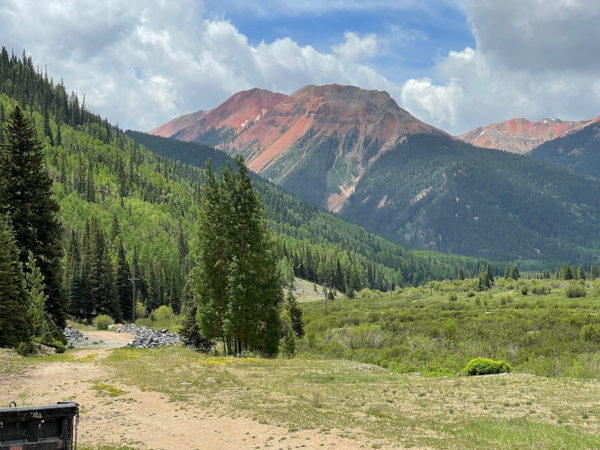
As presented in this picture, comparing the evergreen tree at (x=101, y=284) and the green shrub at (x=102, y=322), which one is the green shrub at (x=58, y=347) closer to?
the green shrub at (x=102, y=322)

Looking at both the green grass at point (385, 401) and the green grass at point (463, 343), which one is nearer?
the green grass at point (385, 401)

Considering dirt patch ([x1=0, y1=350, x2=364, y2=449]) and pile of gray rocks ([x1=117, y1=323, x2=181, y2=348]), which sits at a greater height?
dirt patch ([x1=0, y1=350, x2=364, y2=449])

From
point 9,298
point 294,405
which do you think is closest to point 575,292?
point 294,405

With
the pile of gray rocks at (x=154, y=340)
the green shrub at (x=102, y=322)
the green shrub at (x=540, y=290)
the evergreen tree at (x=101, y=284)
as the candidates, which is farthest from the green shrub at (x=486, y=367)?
the green shrub at (x=540, y=290)

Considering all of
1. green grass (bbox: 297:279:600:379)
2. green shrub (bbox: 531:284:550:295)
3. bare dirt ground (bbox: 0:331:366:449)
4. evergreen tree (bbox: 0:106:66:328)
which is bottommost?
green grass (bbox: 297:279:600:379)

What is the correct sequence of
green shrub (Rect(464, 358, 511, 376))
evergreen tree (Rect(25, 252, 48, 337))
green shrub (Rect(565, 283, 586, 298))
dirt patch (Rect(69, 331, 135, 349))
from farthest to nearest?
green shrub (Rect(565, 283, 586, 298)), dirt patch (Rect(69, 331, 135, 349)), evergreen tree (Rect(25, 252, 48, 337)), green shrub (Rect(464, 358, 511, 376))

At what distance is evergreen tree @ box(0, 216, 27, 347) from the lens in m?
32.3

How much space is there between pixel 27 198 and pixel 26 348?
12908 millimetres

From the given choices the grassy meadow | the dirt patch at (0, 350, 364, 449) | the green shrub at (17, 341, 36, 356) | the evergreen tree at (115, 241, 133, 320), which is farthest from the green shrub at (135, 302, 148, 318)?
the dirt patch at (0, 350, 364, 449)

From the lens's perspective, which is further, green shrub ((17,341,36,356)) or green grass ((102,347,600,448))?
green shrub ((17,341,36,356))

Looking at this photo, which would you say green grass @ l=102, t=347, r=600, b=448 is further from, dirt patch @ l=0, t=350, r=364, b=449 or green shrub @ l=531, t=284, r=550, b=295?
green shrub @ l=531, t=284, r=550, b=295

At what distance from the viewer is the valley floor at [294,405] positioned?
49.3 ft

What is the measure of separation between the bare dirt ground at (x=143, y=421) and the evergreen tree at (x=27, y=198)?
17.1m

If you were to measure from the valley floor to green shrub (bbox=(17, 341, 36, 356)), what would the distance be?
1.15 metres
